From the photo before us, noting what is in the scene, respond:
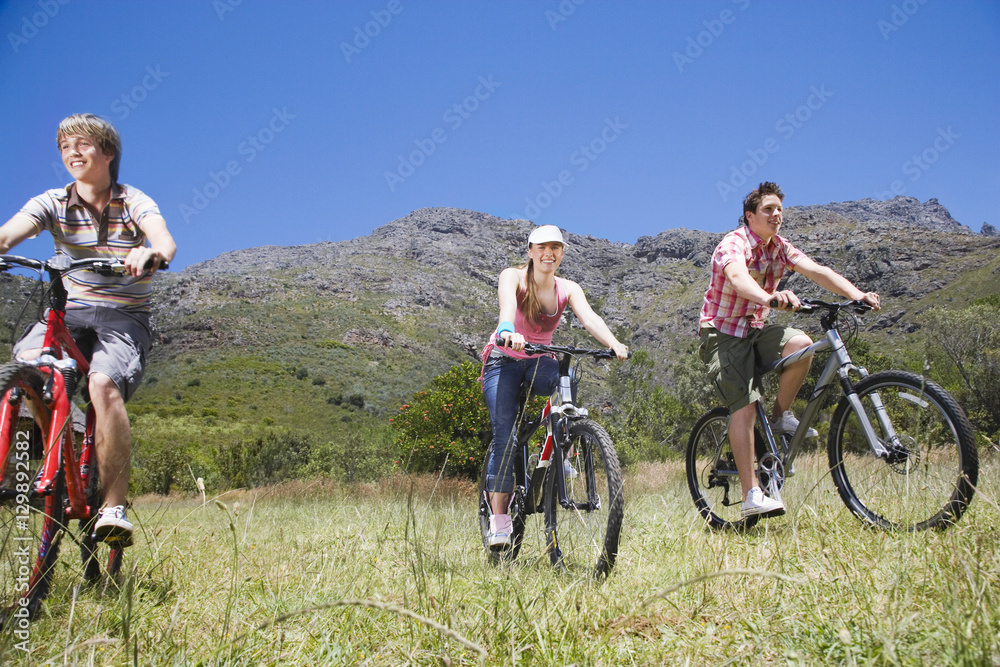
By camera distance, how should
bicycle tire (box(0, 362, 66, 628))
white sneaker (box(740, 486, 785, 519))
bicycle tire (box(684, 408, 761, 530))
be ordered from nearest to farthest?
bicycle tire (box(0, 362, 66, 628)) → white sneaker (box(740, 486, 785, 519)) → bicycle tire (box(684, 408, 761, 530))

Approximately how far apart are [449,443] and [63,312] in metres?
10.2

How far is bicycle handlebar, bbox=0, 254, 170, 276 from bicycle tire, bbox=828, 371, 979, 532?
297 centimetres

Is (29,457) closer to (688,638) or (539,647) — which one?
(539,647)

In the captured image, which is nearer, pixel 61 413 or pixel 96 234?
pixel 61 413

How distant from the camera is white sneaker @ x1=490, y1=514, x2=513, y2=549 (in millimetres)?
3193

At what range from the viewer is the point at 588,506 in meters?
2.80

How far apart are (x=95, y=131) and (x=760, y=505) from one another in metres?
3.70

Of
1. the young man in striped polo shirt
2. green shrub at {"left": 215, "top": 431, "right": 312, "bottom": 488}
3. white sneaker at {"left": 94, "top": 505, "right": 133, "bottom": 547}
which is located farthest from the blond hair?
green shrub at {"left": 215, "top": 431, "right": 312, "bottom": 488}

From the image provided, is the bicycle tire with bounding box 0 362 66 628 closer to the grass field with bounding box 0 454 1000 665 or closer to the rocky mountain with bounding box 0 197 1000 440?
the grass field with bounding box 0 454 1000 665

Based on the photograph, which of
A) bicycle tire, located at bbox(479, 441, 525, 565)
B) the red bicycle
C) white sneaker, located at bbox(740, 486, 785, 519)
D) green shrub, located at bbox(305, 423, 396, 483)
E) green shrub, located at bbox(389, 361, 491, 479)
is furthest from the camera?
green shrub, located at bbox(305, 423, 396, 483)

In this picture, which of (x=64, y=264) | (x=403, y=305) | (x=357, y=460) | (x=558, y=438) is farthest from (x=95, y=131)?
(x=403, y=305)

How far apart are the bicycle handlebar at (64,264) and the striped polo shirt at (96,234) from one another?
0.88 feet

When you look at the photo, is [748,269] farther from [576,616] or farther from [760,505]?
[576,616]

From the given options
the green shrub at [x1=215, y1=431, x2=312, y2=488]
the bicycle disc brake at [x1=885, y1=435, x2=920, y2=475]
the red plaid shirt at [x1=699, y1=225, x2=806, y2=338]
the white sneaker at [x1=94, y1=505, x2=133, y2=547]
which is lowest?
the green shrub at [x1=215, y1=431, x2=312, y2=488]
